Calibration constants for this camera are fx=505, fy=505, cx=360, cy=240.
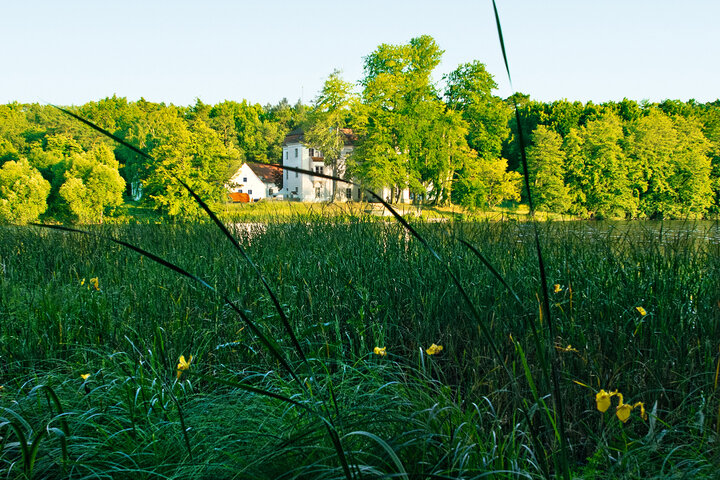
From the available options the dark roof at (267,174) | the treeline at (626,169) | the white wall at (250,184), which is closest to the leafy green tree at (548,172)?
the treeline at (626,169)

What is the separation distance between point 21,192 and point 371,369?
29607 mm

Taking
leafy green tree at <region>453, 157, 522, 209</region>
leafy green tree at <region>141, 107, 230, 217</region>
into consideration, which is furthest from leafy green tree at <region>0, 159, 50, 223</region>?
leafy green tree at <region>453, 157, 522, 209</region>

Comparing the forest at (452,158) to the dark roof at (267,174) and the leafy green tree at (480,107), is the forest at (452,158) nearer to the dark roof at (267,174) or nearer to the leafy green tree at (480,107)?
the leafy green tree at (480,107)

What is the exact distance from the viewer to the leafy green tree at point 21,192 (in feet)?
83.6

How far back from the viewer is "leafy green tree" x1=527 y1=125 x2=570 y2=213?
30.1 m

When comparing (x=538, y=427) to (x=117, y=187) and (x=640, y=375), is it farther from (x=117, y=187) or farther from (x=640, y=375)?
(x=117, y=187)

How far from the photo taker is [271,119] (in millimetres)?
76625

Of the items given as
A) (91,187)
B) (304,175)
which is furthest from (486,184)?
(304,175)

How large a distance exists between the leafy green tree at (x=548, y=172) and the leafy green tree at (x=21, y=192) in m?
26.8

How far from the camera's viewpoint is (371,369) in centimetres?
231

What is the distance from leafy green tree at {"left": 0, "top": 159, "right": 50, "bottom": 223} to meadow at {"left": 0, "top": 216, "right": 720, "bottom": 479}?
948 inches

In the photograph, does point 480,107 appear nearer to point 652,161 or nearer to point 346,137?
point 652,161

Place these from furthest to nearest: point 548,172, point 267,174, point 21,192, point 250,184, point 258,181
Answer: point 267,174 < point 258,181 < point 250,184 < point 548,172 < point 21,192

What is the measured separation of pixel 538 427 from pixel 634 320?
1155 mm
